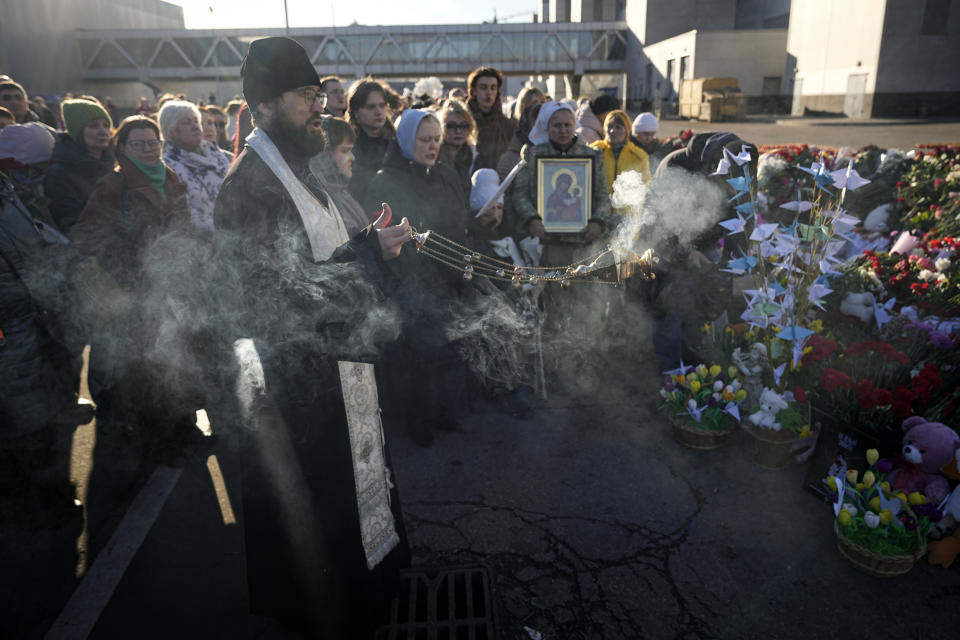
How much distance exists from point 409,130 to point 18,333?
2674 millimetres

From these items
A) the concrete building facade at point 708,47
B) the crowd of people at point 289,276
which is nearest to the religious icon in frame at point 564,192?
the crowd of people at point 289,276

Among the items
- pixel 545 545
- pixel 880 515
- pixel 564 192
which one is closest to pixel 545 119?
pixel 564 192

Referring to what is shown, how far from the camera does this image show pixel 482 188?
487 cm

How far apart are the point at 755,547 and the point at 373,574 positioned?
2.02 meters

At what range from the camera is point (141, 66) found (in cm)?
4675

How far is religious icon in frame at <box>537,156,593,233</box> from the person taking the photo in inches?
193

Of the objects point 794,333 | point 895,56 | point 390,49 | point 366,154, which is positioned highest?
point 390,49

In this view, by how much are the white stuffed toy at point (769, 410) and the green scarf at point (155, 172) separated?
4.37m

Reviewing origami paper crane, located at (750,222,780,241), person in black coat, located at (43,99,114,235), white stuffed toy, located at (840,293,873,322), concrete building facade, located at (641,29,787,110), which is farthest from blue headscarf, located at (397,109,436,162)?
concrete building facade, located at (641,29,787,110)

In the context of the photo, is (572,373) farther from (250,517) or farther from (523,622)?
(250,517)

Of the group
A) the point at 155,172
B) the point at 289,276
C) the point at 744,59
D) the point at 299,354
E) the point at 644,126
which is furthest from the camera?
the point at 744,59

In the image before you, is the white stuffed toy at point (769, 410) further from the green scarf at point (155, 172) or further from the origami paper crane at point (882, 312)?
the green scarf at point (155, 172)

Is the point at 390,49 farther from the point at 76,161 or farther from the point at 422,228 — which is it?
the point at 422,228

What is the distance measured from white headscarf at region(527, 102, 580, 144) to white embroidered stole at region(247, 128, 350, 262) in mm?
3008
